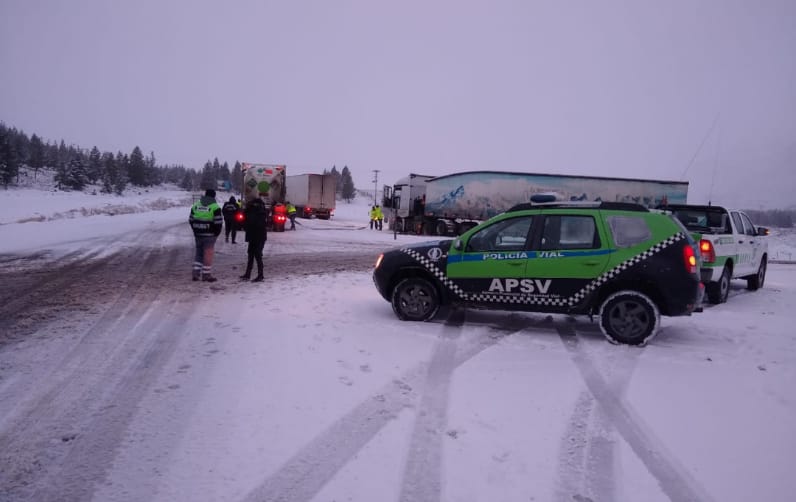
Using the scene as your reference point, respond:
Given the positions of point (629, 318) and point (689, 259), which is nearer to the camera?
point (689, 259)

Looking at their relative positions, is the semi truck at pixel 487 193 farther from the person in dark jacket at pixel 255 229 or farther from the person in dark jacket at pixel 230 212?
the person in dark jacket at pixel 255 229

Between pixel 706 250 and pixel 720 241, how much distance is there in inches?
20.9

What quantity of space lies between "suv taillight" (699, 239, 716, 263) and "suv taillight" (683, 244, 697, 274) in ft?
9.20

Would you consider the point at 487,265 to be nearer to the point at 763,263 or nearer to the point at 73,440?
the point at 73,440

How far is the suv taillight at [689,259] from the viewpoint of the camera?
5777 mm

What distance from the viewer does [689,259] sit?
579 centimetres

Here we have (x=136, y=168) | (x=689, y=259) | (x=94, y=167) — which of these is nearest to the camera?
(x=689, y=259)

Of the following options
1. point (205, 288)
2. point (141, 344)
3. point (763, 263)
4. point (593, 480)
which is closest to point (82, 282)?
point (205, 288)

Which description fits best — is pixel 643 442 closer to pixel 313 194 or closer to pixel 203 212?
pixel 203 212

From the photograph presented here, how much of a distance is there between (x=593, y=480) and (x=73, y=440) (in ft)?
12.0

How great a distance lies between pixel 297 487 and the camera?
299cm

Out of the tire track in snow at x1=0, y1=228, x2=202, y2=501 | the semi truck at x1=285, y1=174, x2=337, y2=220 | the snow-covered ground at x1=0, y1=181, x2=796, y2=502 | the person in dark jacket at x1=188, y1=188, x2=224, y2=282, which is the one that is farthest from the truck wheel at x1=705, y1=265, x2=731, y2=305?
the semi truck at x1=285, y1=174, x2=337, y2=220

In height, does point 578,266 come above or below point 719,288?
above

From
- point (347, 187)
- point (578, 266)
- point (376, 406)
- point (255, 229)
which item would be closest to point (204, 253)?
point (255, 229)
